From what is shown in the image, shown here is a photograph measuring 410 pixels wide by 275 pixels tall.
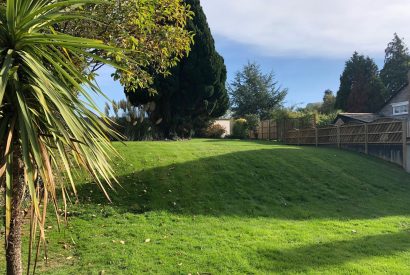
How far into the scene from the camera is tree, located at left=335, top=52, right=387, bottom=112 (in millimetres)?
45250

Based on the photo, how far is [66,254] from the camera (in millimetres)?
6961

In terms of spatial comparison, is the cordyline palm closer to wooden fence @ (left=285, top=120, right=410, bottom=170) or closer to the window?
wooden fence @ (left=285, top=120, right=410, bottom=170)

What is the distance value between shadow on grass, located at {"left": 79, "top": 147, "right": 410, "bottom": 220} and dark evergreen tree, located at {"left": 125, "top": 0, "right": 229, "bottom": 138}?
8.10 meters

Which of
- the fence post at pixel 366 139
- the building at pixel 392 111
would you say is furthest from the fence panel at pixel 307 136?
the fence post at pixel 366 139

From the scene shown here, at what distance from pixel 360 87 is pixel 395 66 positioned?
31.1 ft

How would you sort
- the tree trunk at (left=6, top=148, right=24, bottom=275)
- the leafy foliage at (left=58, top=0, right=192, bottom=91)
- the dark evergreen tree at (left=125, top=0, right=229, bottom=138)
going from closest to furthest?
1. the tree trunk at (left=6, top=148, right=24, bottom=275)
2. the leafy foliage at (left=58, top=0, right=192, bottom=91)
3. the dark evergreen tree at (left=125, top=0, right=229, bottom=138)

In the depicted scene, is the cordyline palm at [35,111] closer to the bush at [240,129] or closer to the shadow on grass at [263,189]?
the shadow on grass at [263,189]

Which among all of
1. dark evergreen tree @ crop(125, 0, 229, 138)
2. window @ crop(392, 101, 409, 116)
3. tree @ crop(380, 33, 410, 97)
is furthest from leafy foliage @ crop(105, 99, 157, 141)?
tree @ crop(380, 33, 410, 97)

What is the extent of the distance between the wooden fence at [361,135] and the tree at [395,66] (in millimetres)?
26362

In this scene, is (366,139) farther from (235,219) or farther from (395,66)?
(395,66)

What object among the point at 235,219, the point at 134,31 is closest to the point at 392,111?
the point at 235,219

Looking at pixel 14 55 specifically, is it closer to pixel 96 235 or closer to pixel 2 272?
pixel 2 272

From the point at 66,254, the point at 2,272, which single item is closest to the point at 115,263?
the point at 66,254

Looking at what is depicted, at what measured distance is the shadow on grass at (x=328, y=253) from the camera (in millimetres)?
6602
